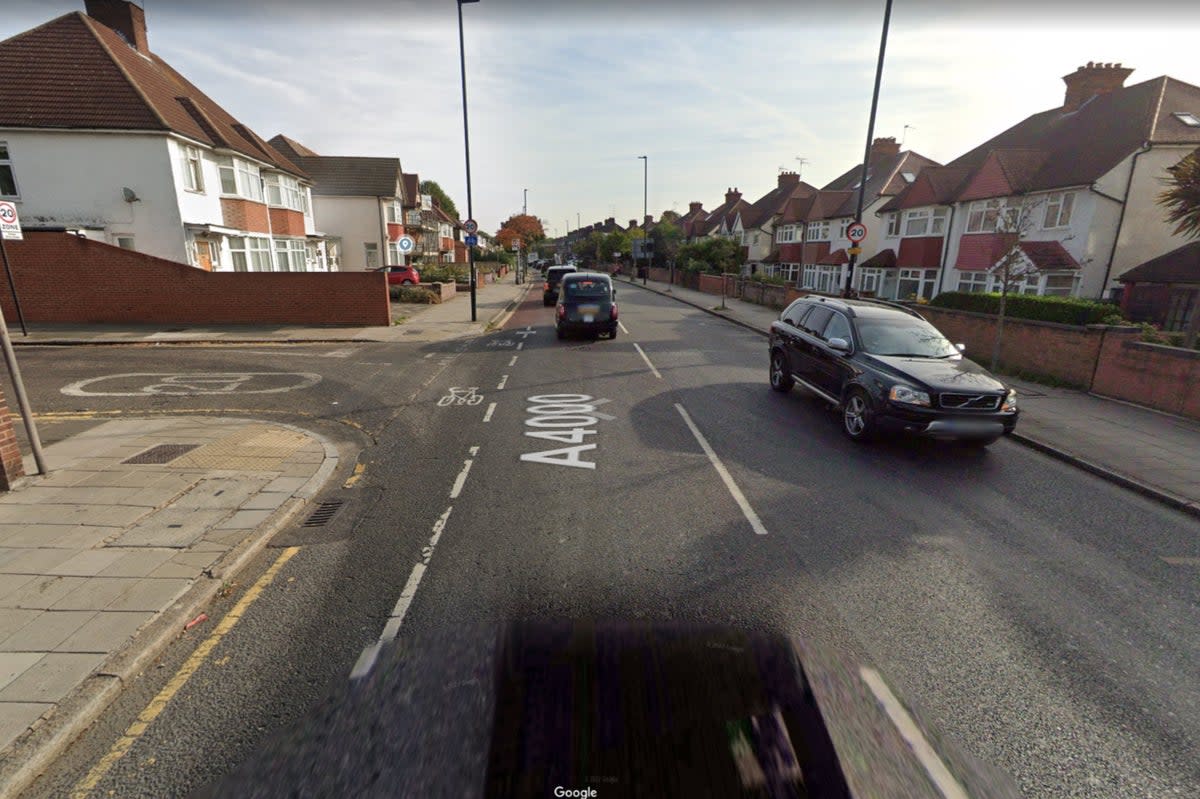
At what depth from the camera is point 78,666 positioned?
3199mm

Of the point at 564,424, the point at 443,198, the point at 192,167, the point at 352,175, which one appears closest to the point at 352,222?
the point at 352,175

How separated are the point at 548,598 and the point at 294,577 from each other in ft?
6.80

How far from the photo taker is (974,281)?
2586cm

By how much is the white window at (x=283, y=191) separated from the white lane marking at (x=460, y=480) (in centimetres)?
2535

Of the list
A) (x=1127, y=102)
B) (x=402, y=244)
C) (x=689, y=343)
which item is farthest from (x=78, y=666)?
(x=1127, y=102)

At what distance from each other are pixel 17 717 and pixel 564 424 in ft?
20.0

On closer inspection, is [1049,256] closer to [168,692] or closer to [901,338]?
[901,338]

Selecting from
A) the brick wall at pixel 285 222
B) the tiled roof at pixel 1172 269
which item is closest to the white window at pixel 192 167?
the brick wall at pixel 285 222

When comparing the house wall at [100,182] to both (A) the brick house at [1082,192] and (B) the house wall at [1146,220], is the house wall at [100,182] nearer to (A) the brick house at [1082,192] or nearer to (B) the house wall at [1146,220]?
(A) the brick house at [1082,192]

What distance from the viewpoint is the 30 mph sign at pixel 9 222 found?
9.19m

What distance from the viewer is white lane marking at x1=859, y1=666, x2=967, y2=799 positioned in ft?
8.04

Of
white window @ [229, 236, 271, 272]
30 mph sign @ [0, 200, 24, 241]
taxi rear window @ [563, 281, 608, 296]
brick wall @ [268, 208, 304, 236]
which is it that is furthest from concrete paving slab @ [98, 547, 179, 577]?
brick wall @ [268, 208, 304, 236]

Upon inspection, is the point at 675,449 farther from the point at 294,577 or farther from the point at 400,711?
the point at 400,711

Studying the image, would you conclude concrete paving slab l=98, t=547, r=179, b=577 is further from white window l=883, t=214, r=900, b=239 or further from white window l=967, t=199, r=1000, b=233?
white window l=883, t=214, r=900, b=239
